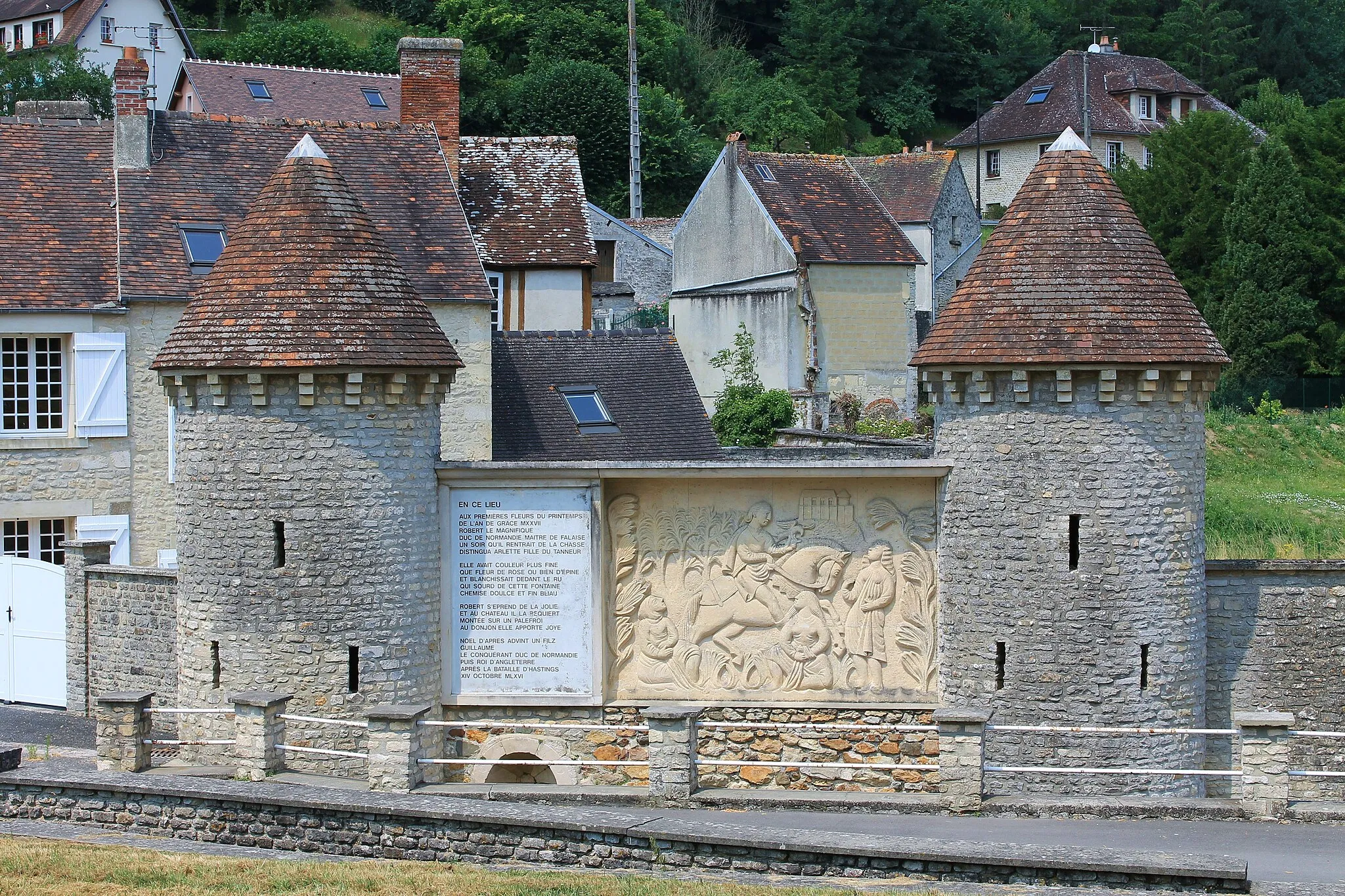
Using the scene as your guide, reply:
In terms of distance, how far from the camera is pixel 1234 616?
52.4 ft

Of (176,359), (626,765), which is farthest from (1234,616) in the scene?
(176,359)

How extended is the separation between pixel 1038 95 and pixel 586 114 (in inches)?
963

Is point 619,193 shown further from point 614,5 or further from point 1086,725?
point 1086,725

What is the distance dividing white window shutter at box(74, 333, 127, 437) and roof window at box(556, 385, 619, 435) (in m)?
7.00

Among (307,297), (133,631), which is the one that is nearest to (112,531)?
(133,631)

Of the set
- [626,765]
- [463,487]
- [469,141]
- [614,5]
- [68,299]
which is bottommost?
[626,765]

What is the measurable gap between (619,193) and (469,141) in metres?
21.2

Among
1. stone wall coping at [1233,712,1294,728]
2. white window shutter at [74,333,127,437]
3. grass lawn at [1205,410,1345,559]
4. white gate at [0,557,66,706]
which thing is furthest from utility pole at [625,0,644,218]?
stone wall coping at [1233,712,1294,728]

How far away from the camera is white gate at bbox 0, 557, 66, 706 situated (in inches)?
787

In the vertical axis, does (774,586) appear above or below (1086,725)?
above

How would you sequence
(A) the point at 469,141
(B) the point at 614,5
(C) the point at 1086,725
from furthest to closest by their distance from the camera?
(B) the point at 614,5 < (A) the point at 469,141 < (C) the point at 1086,725

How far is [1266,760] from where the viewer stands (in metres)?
13.1

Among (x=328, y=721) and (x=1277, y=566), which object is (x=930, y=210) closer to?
(x=1277, y=566)

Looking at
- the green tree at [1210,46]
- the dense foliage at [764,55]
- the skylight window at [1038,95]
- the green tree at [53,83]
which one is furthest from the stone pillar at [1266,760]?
the green tree at [1210,46]
